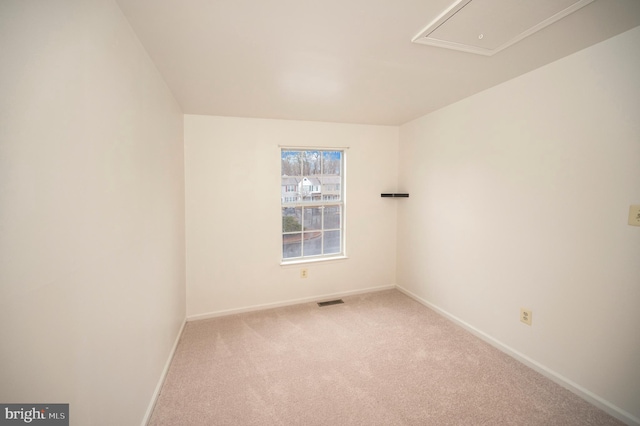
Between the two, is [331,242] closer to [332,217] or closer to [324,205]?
[332,217]

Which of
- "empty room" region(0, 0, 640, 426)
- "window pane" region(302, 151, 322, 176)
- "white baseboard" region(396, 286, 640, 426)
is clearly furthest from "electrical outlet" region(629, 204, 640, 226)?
"window pane" region(302, 151, 322, 176)

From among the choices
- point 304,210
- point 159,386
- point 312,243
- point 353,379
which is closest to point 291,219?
point 304,210

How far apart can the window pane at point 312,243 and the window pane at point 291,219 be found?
17 cm

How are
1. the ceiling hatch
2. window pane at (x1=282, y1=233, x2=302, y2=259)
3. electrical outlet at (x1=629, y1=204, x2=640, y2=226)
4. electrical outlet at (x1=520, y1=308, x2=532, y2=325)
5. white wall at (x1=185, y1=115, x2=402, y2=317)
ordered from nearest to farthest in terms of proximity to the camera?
the ceiling hatch → electrical outlet at (x1=629, y1=204, x2=640, y2=226) → electrical outlet at (x1=520, y1=308, x2=532, y2=325) → white wall at (x1=185, y1=115, x2=402, y2=317) → window pane at (x1=282, y1=233, x2=302, y2=259)

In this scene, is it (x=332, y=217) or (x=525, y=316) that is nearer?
(x=525, y=316)

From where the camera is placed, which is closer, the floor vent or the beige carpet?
the beige carpet

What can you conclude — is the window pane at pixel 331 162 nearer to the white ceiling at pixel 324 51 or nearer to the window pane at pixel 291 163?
the window pane at pixel 291 163

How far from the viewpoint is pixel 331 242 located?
3791mm

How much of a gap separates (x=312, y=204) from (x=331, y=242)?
63cm

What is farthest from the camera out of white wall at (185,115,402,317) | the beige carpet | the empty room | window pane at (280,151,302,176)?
window pane at (280,151,302,176)

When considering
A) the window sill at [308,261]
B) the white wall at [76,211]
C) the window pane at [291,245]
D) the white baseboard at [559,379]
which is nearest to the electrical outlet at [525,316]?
the white baseboard at [559,379]

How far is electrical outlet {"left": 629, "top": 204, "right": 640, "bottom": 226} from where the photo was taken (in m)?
1.61

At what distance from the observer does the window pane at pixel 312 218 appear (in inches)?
144

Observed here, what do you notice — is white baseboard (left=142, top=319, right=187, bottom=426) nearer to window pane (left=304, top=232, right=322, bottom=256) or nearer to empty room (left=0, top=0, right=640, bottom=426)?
empty room (left=0, top=0, right=640, bottom=426)
